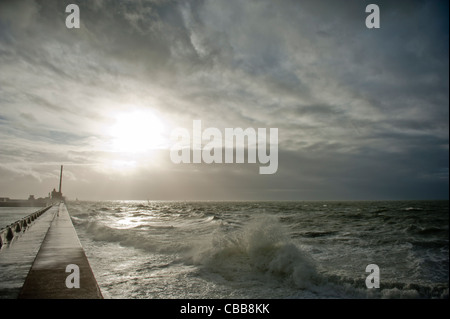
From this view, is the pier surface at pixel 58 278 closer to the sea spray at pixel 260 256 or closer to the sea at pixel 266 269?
the sea at pixel 266 269

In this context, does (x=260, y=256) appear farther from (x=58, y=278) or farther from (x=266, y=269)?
(x=58, y=278)

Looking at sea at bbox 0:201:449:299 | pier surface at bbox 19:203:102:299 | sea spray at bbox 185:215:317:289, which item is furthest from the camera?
sea spray at bbox 185:215:317:289

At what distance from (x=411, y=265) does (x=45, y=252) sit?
12.4 m

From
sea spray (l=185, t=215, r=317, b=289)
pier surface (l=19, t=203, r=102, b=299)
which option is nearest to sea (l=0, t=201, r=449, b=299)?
sea spray (l=185, t=215, r=317, b=289)

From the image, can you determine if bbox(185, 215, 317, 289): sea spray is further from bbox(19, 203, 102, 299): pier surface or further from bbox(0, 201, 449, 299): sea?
bbox(19, 203, 102, 299): pier surface

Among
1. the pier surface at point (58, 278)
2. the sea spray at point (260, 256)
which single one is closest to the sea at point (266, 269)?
the sea spray at point (260, 256)

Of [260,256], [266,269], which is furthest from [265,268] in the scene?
[260,256]

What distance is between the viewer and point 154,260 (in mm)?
10164

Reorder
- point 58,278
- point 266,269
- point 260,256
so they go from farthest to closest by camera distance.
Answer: point 260,256 < point 266,269 < point 58,278

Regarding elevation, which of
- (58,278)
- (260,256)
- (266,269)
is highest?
(58,278)
